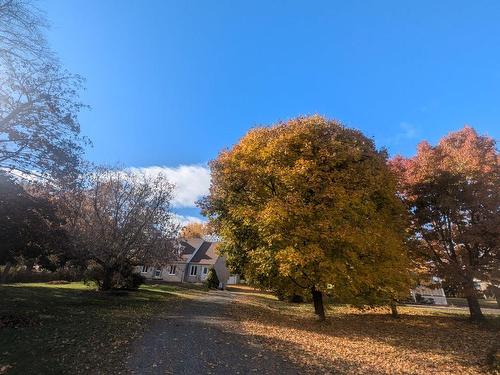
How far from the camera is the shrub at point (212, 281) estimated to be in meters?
42.3

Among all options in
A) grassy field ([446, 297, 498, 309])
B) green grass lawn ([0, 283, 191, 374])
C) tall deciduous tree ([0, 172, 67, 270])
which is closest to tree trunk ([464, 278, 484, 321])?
green grass lawn ([0, 283, 191, 374])

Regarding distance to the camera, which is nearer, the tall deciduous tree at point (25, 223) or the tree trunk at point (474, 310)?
the tall deciduous tree at point (25, 223)

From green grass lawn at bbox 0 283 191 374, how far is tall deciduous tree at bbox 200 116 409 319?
6631 mm

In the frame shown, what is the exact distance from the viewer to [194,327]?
1349cm

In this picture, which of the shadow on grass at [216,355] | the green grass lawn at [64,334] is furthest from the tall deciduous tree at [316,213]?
the green grass lawn at [64,334]

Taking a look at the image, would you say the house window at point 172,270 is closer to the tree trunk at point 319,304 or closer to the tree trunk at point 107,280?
the tree trunk at point 107,280

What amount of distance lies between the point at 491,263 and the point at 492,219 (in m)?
2.51

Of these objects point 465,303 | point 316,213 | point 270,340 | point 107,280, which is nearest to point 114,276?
point 107,280

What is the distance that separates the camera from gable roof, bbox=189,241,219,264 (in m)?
51.5

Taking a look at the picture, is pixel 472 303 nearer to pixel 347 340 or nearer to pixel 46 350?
pixel 347 340

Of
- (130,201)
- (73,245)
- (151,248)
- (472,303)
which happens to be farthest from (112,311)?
(472,303)

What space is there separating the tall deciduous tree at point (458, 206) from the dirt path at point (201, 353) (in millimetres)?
13471

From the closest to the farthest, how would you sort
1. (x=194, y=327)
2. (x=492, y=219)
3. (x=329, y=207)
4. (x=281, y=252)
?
(x=194, y=327) → (x=281, y=252) → (x=329, y=207) → (x=492, y=219)

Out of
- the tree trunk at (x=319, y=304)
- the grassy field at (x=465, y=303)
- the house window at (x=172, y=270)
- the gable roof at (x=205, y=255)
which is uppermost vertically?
the gable roof at (x=205, y=255)
